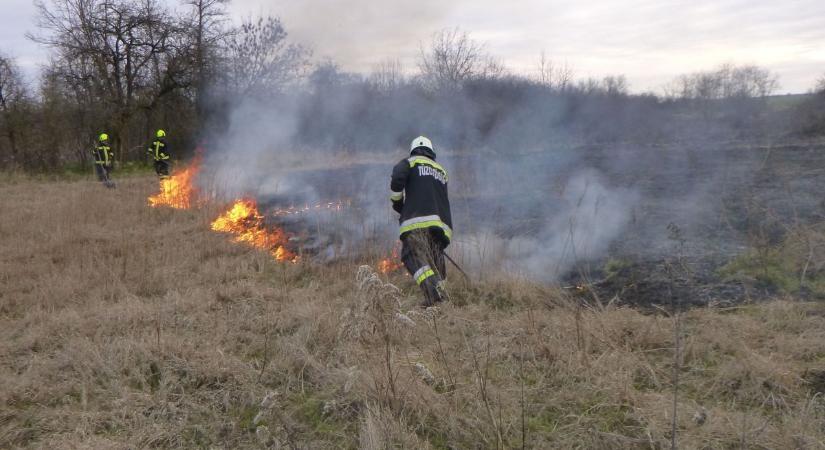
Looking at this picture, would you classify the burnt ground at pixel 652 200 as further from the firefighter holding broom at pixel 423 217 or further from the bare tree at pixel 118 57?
the bare tree at pixel 118 57

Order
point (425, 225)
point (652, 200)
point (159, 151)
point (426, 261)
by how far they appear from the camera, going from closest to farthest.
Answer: point (426, 261) < point (425, 225) < point (652, 200) < point (159, 151)

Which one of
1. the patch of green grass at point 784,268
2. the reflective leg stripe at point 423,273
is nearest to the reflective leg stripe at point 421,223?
the reflective leg stripe at point 423,273

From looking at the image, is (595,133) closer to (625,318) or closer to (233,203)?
(233,203)

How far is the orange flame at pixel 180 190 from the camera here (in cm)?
1058

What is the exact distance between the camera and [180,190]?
451 inches

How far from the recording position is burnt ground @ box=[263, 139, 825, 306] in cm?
515

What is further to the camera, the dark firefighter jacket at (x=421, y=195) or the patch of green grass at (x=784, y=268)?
the dark firefighter jacket at (x=421, y=195)

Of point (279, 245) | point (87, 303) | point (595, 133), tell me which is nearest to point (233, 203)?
point (279, 245)

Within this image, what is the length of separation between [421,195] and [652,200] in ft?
14.6

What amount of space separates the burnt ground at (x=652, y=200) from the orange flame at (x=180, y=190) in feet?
6.84

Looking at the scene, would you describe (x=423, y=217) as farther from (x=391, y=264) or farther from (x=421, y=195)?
(x=391, y=264)

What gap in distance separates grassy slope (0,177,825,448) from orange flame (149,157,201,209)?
526 centimetres

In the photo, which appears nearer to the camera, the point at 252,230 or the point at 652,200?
the point at 652,200

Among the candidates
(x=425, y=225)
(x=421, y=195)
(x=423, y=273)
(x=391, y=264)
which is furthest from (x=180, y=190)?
(x=423, y=273)
